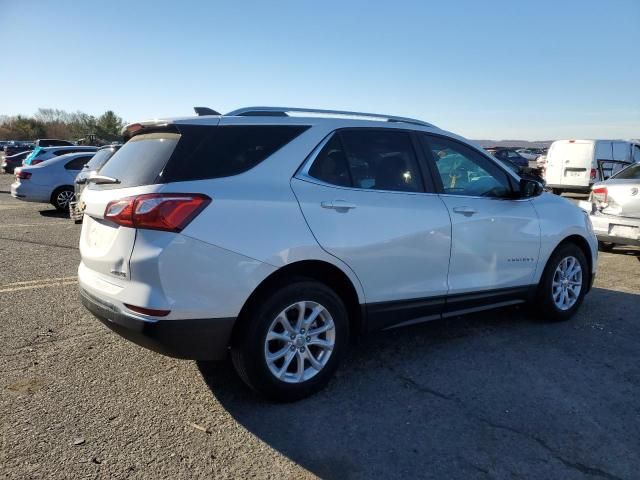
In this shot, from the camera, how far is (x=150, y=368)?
371 cm

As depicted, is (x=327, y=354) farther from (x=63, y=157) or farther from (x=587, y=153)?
(x=587, y=153)

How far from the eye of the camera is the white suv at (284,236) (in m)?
2.86

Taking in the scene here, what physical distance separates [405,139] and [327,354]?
1.74 m

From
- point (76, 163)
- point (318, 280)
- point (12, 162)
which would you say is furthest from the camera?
point (12, 162)

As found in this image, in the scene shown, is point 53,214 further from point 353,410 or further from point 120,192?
point 353,410

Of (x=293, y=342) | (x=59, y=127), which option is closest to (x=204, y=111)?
(x=293, y=342)

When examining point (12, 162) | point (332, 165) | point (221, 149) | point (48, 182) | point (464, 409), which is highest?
point (12, 162)

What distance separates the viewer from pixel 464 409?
326cm

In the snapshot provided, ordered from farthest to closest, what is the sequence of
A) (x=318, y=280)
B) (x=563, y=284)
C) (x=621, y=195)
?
(x=621, y=195), (x=563, y=284), (x=318, y=280)

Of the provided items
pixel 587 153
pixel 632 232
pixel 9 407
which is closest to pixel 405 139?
Answer: pixel 9 407

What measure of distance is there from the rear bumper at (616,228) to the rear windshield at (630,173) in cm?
75

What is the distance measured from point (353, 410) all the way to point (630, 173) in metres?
6.89

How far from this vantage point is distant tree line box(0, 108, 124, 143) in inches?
3282

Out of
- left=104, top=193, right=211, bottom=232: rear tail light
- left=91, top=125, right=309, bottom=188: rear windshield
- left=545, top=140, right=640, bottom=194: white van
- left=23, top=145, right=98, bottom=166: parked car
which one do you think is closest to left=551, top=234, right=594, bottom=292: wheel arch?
left=91, top=125, right=309, bottom=188: rear windshield
